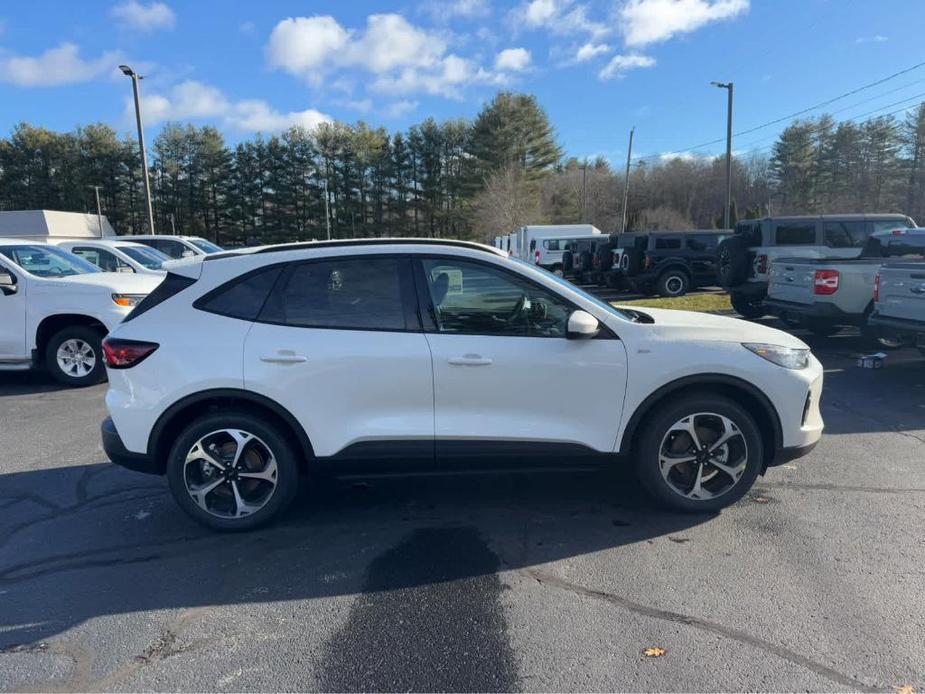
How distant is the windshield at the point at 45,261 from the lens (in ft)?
26.2

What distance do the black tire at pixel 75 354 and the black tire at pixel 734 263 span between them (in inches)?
446

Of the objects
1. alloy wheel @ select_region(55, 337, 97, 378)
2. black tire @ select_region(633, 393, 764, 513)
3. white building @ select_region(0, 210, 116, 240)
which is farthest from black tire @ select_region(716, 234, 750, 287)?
white building @ select_region(0, 210, 116, 240)

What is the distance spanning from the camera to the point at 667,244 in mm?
17812

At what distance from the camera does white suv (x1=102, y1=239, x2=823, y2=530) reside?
140 inches

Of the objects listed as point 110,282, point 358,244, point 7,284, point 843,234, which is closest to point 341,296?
point 358,244

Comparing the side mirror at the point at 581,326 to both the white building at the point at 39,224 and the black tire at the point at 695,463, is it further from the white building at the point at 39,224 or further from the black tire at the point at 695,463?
the white building at the point at 39,224

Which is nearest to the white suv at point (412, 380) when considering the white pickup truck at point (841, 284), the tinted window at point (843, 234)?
the white pickup truck at point (841, 284)

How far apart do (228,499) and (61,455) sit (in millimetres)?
2506

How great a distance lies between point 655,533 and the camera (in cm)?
365

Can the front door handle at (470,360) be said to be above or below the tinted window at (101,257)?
below

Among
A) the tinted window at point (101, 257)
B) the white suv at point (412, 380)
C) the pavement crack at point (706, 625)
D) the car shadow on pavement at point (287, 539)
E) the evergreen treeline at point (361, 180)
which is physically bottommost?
the pavement crack at point (706, 625)

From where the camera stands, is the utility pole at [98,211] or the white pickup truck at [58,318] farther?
the utility pole at [98,211]

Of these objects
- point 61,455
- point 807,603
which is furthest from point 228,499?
point 807,603

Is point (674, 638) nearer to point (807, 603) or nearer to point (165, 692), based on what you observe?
point (807, 603)
